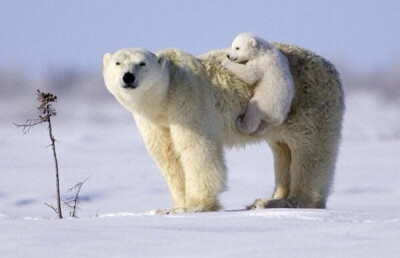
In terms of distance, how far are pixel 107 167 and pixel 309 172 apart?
13083 millimetres

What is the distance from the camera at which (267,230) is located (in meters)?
5.14

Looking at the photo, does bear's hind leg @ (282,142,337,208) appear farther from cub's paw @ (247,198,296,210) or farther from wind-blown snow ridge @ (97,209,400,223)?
wind-blown snow ridge @ (97,209,400,223)

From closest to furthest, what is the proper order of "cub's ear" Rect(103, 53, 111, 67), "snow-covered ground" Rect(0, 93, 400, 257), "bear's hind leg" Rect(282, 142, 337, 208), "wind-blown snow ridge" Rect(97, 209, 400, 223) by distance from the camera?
"snow-covered ground" Rect(0, 93, 400, 257) → "wind-blown snow ridge" Rect(97, 209, 400, 223) → "cub's ear" Rect(103, 53, 111, 67) → "bear's hind leg" Rect(282, 142, 337, 208)

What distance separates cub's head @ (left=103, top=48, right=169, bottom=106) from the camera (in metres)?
6.90

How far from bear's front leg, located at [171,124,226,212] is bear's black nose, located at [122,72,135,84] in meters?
0.52

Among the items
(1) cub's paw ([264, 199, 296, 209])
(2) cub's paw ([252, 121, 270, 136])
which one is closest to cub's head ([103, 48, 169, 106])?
(2) cub's paw ([252, 121, 270, 136])

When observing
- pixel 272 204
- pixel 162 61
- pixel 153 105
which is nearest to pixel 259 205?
pixel 272 204

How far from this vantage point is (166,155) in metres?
7.48

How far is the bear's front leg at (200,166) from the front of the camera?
7.09 metres

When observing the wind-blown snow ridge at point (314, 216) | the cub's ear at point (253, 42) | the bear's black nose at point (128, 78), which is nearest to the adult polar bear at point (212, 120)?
the bear's black nose at point (128, 78)

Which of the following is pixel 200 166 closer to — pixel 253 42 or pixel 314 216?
pixel 253 42

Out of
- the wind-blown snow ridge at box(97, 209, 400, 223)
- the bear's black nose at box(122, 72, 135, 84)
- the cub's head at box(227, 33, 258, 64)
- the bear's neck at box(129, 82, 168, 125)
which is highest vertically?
the cub's head at box(227, 33, 258, 64)

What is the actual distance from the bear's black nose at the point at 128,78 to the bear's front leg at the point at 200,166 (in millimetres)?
520

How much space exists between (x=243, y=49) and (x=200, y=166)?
43.5 inches
